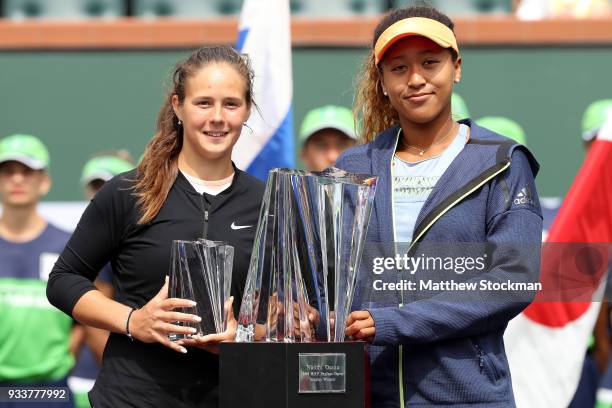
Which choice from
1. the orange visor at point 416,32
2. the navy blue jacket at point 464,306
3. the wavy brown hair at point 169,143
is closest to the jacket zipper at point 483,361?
the navy blue jacket at point 464,306

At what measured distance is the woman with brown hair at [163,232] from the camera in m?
2.59

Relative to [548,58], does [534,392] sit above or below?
below

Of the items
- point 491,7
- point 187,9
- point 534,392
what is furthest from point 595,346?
point 187,9

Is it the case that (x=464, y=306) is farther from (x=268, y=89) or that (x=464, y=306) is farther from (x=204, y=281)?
(x=268, y=89)

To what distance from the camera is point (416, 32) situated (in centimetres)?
247

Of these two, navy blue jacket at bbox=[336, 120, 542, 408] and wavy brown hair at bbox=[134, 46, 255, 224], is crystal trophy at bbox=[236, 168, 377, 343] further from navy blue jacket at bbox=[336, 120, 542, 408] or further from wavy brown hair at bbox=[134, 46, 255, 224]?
wavy brown hair at bbox=[134, 46, 255, 224]

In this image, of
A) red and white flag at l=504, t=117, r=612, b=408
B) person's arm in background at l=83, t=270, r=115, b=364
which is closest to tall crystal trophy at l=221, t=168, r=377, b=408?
red and white flag at l=504, t=117, r=612, b=408

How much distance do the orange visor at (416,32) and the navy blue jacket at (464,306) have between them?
258 mm

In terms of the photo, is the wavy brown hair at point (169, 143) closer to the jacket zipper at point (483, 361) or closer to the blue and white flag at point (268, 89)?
the jacket zipper at point (483, 361)

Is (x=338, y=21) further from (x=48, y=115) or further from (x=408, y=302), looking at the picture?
(x=408, y=302)

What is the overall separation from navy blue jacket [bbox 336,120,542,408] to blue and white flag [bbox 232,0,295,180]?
1436mm

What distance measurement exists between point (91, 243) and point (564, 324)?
172 centimetres

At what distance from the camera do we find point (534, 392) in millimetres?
3535

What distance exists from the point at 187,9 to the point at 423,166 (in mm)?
5157
